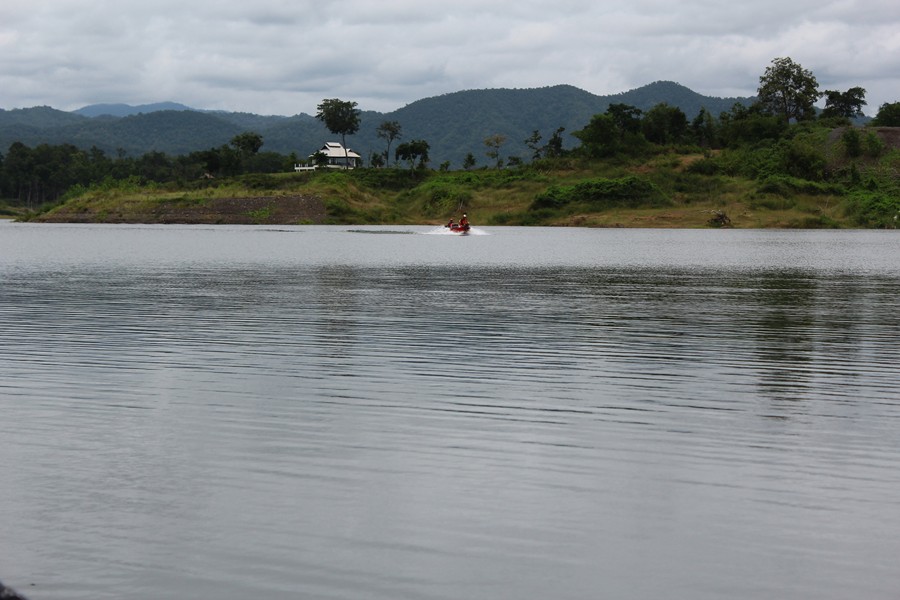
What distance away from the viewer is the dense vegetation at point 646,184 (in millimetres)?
153500

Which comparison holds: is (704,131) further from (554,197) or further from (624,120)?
(554,197)

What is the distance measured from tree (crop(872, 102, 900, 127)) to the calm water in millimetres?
173083

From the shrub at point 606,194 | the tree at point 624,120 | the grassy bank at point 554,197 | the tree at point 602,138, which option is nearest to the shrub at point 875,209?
the grassy bank at point 554,197

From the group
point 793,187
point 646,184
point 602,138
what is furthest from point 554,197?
point 793,187

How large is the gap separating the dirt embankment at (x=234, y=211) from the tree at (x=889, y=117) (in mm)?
107615

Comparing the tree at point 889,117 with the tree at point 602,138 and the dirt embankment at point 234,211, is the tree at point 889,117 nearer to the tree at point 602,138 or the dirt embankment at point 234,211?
the tree at point 602,138

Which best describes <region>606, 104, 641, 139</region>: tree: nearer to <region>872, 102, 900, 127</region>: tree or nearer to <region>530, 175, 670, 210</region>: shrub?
<region>530, 175, 670, 210</region>: shrub

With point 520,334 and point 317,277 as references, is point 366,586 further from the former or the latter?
point 317,277

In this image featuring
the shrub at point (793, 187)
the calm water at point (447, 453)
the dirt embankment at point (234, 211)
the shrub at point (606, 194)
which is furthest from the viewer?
the dirt embankment at point (234, 211)

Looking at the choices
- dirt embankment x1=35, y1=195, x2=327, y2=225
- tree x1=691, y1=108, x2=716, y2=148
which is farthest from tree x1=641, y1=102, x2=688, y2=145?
dirt embankment x1=35, y1=195, x2=327, y2=225

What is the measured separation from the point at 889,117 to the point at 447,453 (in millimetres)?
199576

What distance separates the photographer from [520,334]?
30.7m

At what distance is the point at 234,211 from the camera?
167m

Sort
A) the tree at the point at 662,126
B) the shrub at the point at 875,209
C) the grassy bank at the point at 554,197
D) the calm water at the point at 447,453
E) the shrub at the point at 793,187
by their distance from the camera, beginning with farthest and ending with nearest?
the tree at the point at 662,126, the shrub at the point at 793,187, the grassy bank at the point at 554,197, the shrub at the point at 875,209, the calm water at the point at 447,453
